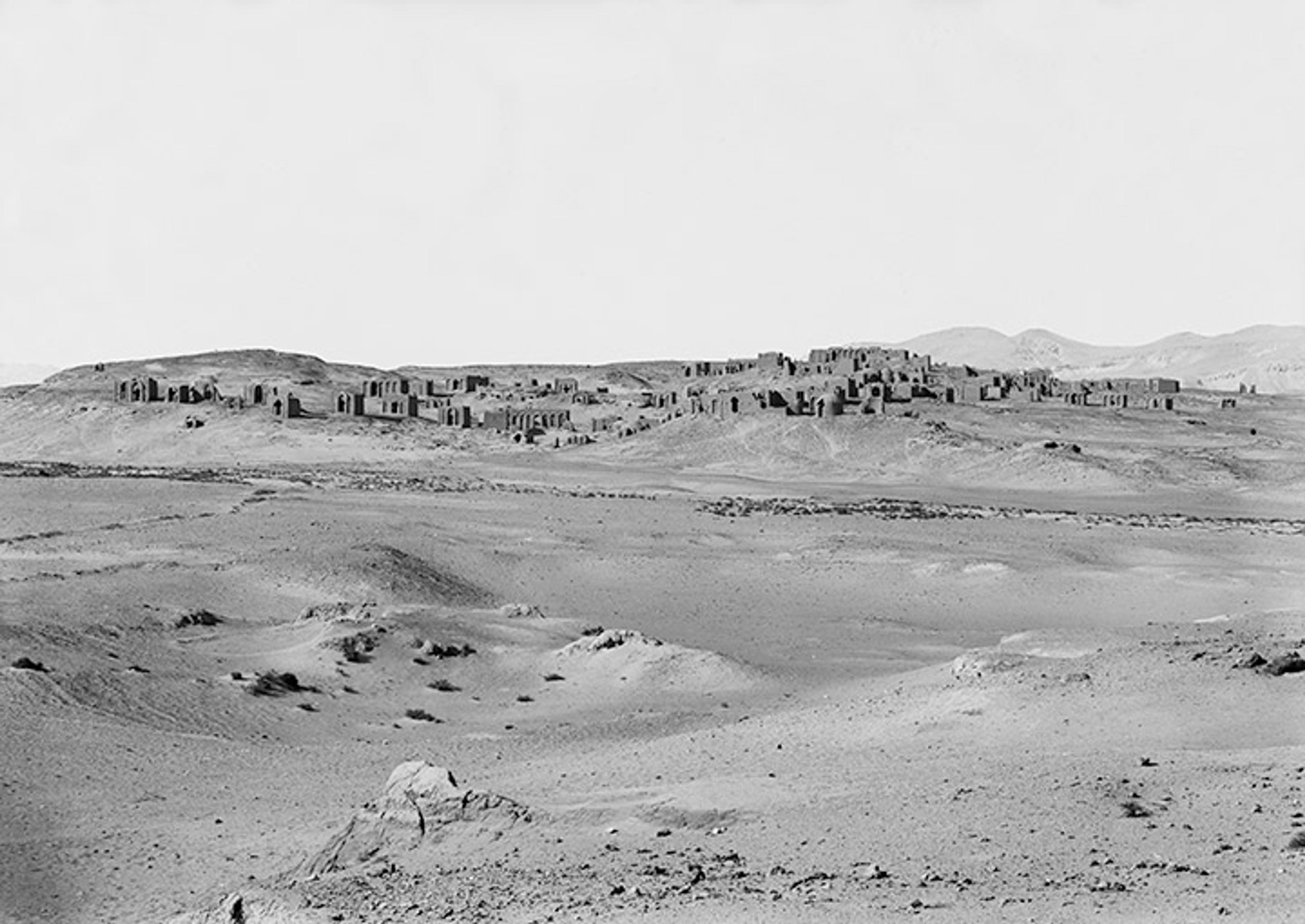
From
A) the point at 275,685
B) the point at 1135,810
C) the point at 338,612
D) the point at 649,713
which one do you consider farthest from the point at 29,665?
the point at 1135,810

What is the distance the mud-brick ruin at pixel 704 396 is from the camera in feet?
292

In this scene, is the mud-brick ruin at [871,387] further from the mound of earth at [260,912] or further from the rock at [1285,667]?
the mound of earth at [260,912]

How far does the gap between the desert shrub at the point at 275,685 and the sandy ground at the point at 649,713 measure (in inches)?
6.9

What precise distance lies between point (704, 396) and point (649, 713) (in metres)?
71.0

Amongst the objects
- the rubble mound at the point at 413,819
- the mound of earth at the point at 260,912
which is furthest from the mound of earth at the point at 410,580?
the mound of earth at the point at 260,912

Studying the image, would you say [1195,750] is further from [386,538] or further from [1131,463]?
[1131,463]

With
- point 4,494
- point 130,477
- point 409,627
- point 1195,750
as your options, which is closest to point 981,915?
point 1195,750

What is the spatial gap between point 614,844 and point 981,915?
403 centimetres

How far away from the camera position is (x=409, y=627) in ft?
89.1

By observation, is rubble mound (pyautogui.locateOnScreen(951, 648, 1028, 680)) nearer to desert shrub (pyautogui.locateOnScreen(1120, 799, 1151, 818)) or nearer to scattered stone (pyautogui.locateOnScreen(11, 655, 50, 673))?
desert shrub (pyautogui.locateOnScreen(1120, 799, 1151, 818))

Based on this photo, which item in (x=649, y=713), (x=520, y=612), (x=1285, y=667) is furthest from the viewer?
(x=520, y=612)

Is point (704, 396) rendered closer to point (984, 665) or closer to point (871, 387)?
point (871, 387)

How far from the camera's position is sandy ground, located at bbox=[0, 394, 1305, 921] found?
11.8 metres

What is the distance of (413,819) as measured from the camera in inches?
542
